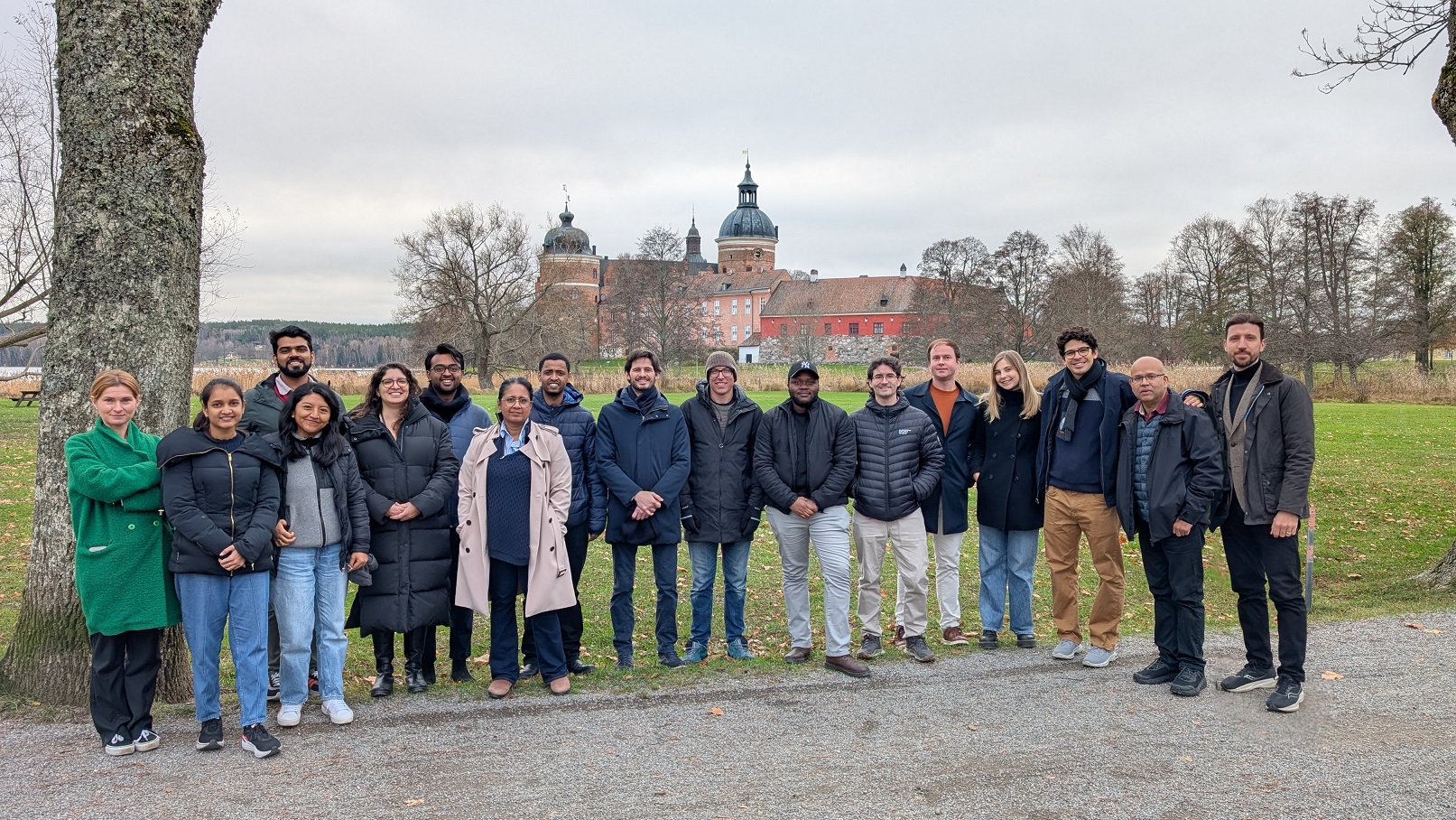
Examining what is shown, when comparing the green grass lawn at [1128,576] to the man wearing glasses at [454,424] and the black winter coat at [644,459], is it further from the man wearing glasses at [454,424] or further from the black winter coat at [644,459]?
the black winter coat at [644,459]

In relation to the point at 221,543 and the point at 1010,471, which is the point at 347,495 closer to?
the point at 221,543

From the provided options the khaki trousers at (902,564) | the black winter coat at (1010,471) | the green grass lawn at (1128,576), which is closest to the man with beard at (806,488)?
the khaki trousers at (902,564)

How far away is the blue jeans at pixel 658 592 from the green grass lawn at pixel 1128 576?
0.81 feet

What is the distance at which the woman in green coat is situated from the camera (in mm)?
4703

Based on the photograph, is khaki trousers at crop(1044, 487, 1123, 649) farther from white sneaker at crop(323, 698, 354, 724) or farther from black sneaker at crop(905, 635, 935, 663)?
white sneaker at crop(323, 698, 354, 724)

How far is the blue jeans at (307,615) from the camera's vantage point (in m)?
5.17

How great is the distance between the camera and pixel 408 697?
18.5ft

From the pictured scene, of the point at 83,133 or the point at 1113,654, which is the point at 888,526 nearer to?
the point at 1113,654

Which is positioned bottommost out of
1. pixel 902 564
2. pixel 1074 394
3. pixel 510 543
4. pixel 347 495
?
pixel 902 564

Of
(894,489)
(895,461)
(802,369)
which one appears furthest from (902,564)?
(802,369)

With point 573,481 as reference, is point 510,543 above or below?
below

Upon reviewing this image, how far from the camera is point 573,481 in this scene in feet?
20.7

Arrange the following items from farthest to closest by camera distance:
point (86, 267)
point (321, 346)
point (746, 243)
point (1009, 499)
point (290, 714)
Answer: point (746, 243), point (321, 346), point (1009, 499), point (86, 267), point (290, 714)

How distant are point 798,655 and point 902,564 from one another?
97cm
